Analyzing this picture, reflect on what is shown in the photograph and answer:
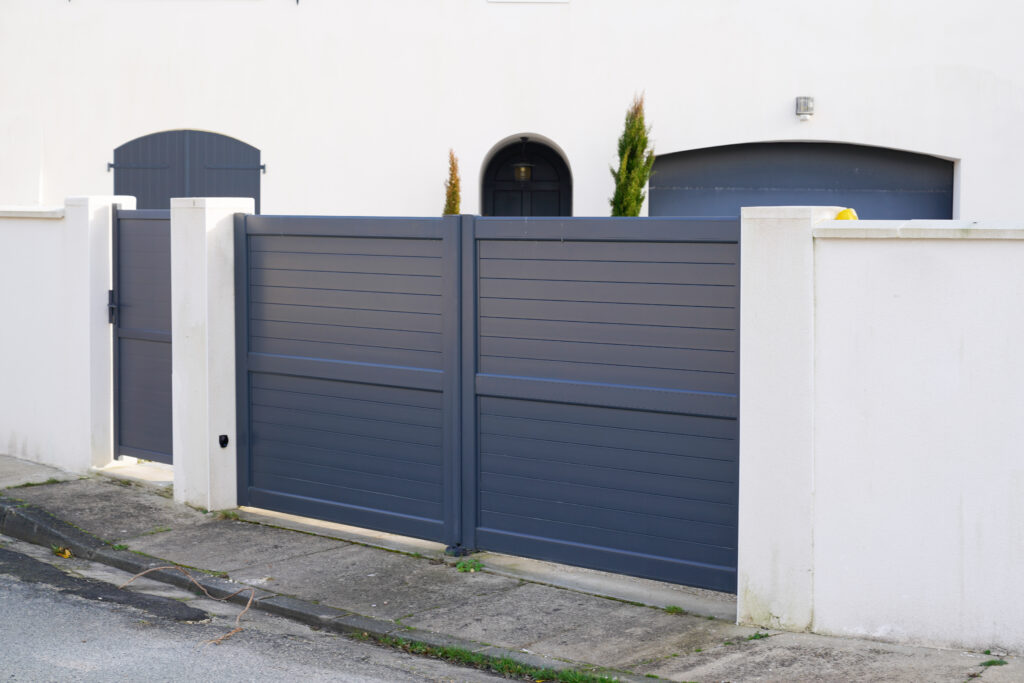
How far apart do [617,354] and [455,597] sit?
1.66 m

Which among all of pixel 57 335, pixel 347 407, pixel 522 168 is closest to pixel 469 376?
pixel 347 407

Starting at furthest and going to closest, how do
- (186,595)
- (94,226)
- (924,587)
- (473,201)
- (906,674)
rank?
(473,201) < (94,226) < (186,595) < (924,587) < (906,674)

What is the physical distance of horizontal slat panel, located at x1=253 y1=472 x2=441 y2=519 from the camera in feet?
24.7

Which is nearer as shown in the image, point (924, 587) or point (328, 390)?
point (924, 587)

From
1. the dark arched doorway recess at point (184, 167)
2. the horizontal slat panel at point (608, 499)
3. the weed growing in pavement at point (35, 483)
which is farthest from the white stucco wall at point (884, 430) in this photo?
the dark arched doorway recess at point (184, 167)

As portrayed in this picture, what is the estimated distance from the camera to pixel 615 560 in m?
6.72

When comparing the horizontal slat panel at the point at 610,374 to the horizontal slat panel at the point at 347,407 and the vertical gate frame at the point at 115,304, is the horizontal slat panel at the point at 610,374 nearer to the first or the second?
the horizontal slat panel at the point at 347,407

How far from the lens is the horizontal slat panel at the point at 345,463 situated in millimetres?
7500

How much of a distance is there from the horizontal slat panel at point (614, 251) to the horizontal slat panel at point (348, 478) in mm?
1591

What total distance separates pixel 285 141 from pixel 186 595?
9.99 m

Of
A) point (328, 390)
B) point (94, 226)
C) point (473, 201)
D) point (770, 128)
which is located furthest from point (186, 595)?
point (770, 128)

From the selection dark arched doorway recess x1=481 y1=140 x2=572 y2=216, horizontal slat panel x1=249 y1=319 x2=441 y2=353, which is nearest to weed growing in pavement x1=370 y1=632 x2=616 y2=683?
horizontal slat panel x1=249 y1=319 x2=441 y2=353

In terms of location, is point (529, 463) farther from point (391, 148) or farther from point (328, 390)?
point (391, 148)

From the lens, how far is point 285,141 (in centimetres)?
1569
